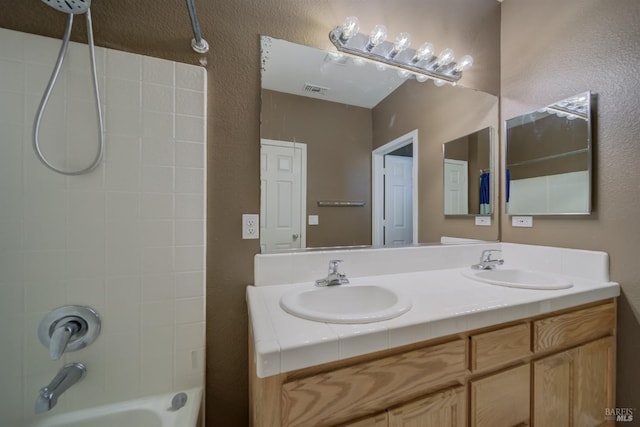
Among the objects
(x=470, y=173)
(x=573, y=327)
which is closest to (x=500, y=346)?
(x=573, y=327)

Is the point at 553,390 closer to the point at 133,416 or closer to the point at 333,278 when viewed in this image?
the point at 333,278

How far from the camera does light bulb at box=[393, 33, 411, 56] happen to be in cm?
126

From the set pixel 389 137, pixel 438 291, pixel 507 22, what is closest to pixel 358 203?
pixel 389 137

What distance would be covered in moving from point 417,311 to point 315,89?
3.60 feet

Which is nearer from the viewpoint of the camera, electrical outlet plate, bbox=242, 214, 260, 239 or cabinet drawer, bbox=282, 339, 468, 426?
cabinet drawer, bbox=282, 339, 468, 426

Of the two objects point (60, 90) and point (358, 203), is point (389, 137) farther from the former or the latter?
point (60, 90)

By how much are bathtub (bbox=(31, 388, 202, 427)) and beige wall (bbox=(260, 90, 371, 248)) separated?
0.77 meters

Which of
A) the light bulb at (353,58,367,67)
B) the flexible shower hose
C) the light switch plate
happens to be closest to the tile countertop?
the light switch plate

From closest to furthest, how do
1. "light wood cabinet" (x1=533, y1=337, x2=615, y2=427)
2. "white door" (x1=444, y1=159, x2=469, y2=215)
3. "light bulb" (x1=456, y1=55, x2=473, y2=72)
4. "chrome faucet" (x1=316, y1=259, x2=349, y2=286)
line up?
"light wood cabinet" (x1=533, y1=337, x2=615, y2=427), "chrome faucet" (x1=316, y1=259, x2=349, y2=286), "light bulb" (x1=456, y1=55, x2=473, y2=72), "white door" (x1=444, y1=159, x2=469, y2=215)

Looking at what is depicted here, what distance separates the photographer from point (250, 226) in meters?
1.09

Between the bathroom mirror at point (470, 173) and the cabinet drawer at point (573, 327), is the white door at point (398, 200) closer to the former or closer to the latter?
the bathroom mirror at point (470, 173)

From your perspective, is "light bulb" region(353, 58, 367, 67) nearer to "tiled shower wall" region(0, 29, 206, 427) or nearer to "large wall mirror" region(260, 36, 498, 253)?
"large wall mirror" region(260, 36, 498, 253)

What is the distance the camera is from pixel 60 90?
836 millimetres

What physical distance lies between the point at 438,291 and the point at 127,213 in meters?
1.25
